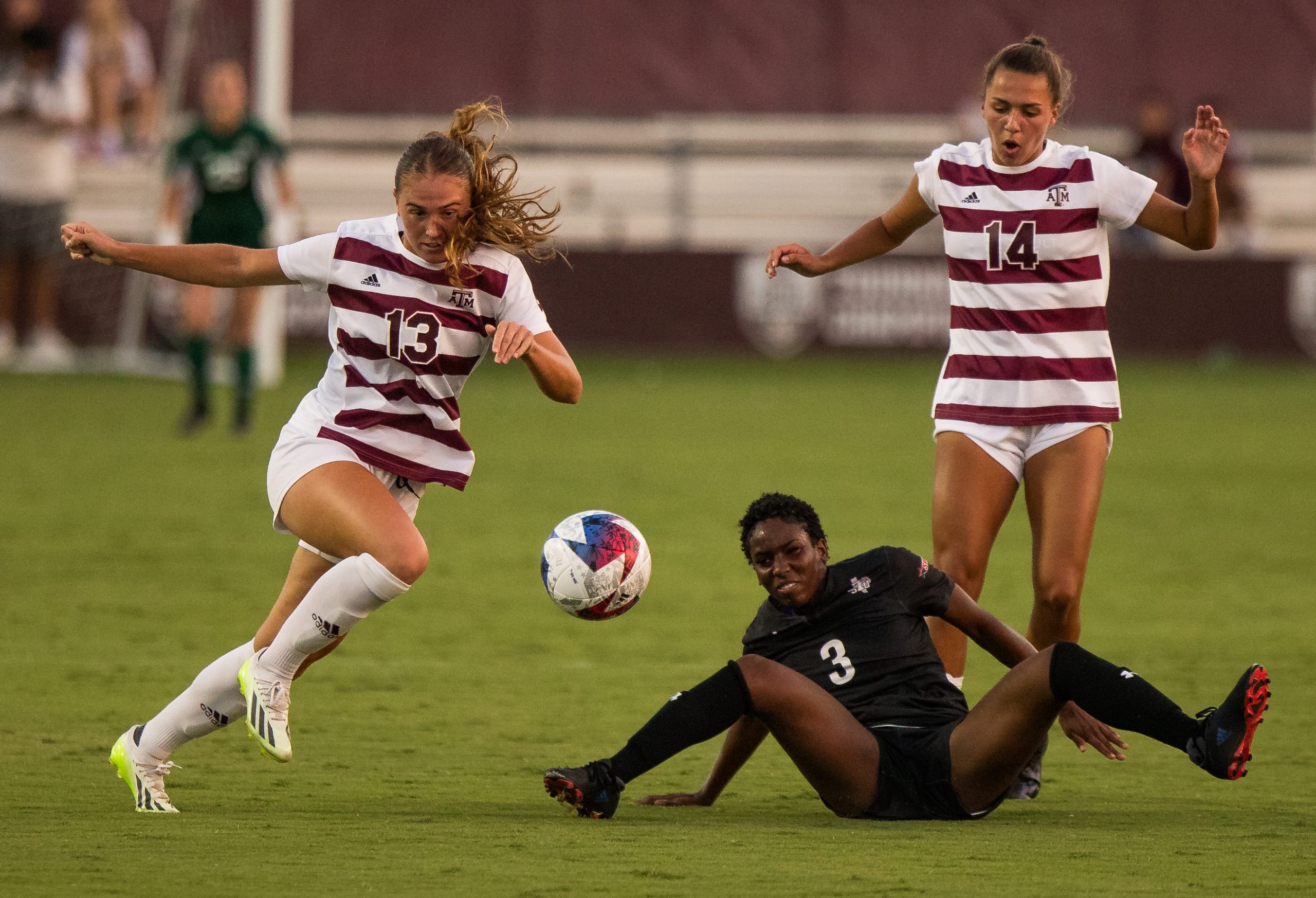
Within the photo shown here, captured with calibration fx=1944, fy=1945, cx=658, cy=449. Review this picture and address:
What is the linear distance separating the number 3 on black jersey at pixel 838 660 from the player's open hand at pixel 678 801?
0.46 meters

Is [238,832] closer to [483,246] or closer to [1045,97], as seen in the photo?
[483,246]

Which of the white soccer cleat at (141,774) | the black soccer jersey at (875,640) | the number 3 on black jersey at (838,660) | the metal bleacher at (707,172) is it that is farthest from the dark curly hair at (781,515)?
the metal bleacher at (707,172)

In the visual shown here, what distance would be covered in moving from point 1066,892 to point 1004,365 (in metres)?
1.92

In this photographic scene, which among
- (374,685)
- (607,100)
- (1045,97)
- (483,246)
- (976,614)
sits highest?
(607,100)

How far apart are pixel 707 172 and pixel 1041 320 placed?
18675mm

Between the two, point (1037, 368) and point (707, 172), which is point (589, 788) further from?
point (707, 172)

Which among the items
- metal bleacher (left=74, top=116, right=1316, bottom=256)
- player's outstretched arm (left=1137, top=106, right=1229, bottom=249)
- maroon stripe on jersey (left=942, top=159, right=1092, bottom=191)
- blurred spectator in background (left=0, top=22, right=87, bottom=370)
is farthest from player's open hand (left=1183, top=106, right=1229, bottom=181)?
metal bleacher (left=74, top=116, right=1316, bottom=256)

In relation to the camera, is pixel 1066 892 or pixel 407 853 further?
pixel 407 853

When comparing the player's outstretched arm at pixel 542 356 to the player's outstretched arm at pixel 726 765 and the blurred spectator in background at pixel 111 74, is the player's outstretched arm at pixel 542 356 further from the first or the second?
the blurred spectator in background at pixel 111 74

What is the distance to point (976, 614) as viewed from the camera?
515 cm

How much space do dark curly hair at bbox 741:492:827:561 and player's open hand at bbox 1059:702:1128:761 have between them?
77 centimetres

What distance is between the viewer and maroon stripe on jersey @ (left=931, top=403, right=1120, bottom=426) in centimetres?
562

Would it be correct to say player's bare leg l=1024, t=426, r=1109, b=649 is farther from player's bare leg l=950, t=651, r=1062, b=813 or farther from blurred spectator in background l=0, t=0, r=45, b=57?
blurred spectator in background l=0, t=0, r=45, b=57

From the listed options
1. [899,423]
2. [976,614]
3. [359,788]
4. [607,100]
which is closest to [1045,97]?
[976,614]
